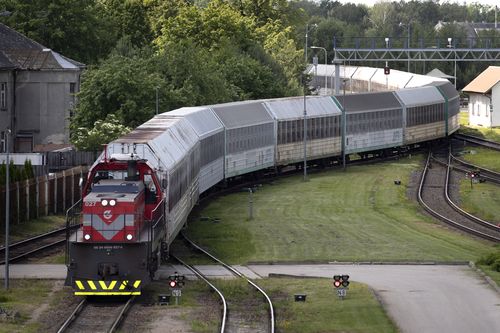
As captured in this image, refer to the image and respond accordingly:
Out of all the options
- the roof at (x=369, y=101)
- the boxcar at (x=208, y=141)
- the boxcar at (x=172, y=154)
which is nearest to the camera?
the boxcar at (x=172, y=154)

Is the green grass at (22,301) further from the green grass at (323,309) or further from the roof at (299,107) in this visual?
the roof at (299,107)

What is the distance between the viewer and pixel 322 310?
1156 inches

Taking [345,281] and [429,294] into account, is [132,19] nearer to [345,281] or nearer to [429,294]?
[429,294]

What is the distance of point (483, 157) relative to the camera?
268 ft

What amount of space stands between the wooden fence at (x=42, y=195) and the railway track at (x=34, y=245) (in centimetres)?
196

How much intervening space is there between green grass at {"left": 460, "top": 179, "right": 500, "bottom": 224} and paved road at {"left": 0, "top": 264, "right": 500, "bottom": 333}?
14434 millimetres

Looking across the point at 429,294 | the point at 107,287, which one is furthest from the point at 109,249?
the point at 429,294

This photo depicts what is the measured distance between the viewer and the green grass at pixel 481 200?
51.9 m

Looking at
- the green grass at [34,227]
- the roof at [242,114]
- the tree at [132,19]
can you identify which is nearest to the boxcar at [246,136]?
the roof at [242,114]

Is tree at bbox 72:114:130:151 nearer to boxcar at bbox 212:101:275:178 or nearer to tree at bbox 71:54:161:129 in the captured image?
tree at bbox 71:54:161:129

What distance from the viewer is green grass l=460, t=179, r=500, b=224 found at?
51925 millimetres

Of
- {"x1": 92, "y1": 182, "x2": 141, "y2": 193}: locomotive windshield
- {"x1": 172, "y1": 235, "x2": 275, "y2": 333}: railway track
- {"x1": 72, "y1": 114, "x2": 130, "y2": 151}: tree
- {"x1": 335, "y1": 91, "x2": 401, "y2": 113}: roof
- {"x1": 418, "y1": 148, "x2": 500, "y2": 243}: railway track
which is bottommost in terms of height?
{"x1": 172, "y1": 235, "x2": 275, "y2": 333}: railway track

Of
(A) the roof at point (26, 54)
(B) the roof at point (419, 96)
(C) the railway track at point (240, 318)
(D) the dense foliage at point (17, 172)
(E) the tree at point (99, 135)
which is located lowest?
(C) the railway track at point (240, 318)

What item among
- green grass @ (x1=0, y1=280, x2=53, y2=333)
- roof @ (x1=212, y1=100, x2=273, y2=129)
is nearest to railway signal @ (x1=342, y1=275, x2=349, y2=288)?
green grass @ (x1=0, y1=280, x2=53, y2=333)
